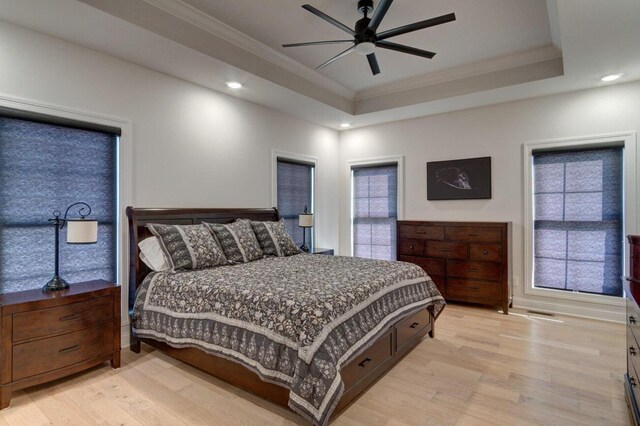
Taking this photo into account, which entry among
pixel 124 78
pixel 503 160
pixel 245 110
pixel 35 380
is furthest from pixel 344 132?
pixel 35 380

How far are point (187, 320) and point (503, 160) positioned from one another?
13.6ft

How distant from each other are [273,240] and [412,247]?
6.62 ft

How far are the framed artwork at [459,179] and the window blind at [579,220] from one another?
0.59 metres

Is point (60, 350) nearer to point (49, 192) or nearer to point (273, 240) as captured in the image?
point (49, 192)

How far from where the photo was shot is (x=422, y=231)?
4562mm

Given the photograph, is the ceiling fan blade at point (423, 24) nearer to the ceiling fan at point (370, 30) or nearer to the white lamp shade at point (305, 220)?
the ceiling fan at point (370, 30)

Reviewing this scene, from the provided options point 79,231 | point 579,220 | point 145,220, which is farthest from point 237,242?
point 579,220

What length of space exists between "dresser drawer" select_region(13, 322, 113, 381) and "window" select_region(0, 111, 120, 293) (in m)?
0.58

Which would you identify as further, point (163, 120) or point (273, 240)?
point (273, 240)

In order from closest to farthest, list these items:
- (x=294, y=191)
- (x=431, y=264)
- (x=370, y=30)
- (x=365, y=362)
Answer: (x=365, y=362), (x=370, y=30), (x=431, y=264), (x=294, y=191)

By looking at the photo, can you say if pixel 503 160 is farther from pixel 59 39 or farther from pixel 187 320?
pixel 59 39

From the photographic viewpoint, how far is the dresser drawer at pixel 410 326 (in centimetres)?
272

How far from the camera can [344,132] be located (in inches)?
230

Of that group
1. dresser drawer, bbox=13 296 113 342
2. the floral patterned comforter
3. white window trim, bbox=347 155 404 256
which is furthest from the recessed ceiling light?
dresser drawer, bbox=13 296 113 342
